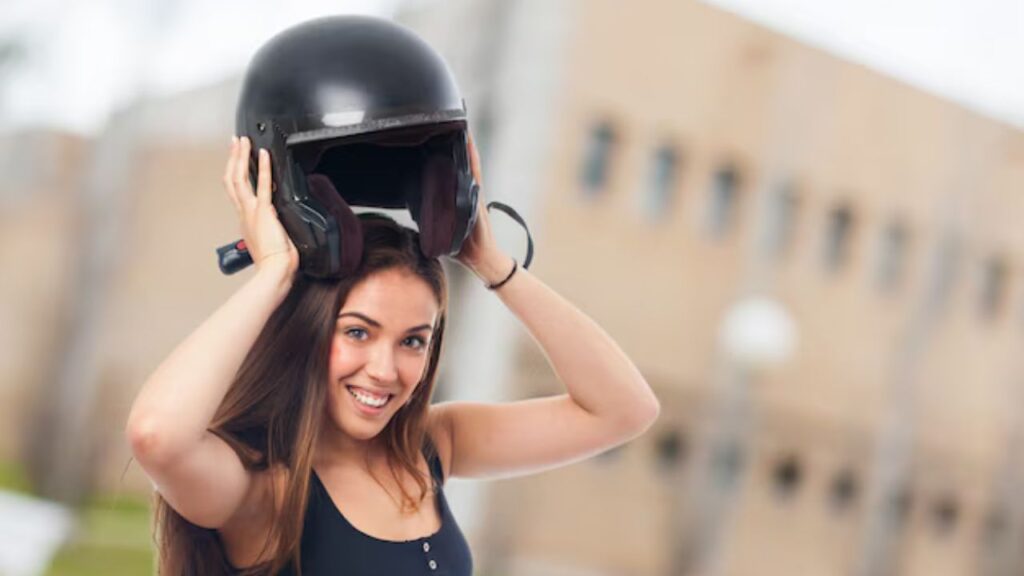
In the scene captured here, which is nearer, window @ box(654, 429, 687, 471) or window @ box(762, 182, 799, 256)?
window @ box(654, 429, 687, 471)

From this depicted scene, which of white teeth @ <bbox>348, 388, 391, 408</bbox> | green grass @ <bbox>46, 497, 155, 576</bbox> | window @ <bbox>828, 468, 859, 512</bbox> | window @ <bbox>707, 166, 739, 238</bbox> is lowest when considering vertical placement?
window @ <bbox>828, 468, 859, 512</bbox>

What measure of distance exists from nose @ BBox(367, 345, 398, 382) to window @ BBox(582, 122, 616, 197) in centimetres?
878

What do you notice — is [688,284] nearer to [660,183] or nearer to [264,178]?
[660,183]

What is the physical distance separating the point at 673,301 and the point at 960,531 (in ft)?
12.9

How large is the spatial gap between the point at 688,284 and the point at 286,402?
31.1ft

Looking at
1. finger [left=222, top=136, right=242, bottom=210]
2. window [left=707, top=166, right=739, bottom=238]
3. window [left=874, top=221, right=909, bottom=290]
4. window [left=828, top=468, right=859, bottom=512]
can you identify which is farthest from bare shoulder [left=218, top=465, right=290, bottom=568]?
window [left=874, top=221, right=909, bottom=290]

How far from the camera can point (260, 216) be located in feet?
3.82

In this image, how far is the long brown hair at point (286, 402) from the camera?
1.19 meters

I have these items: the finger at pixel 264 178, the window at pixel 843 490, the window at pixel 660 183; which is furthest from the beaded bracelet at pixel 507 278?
the window at pixel 843 490

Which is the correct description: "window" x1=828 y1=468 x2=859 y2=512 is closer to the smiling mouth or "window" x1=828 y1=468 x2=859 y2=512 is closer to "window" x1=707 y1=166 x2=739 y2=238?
"window" x1=707 y1=166 x2=739 y2=238

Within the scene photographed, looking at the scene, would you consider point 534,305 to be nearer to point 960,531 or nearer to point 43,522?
point 43,522

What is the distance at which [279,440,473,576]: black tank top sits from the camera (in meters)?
1.21

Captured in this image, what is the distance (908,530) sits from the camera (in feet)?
Result: 40.0

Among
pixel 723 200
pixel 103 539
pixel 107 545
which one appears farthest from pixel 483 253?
pixel 723 200
